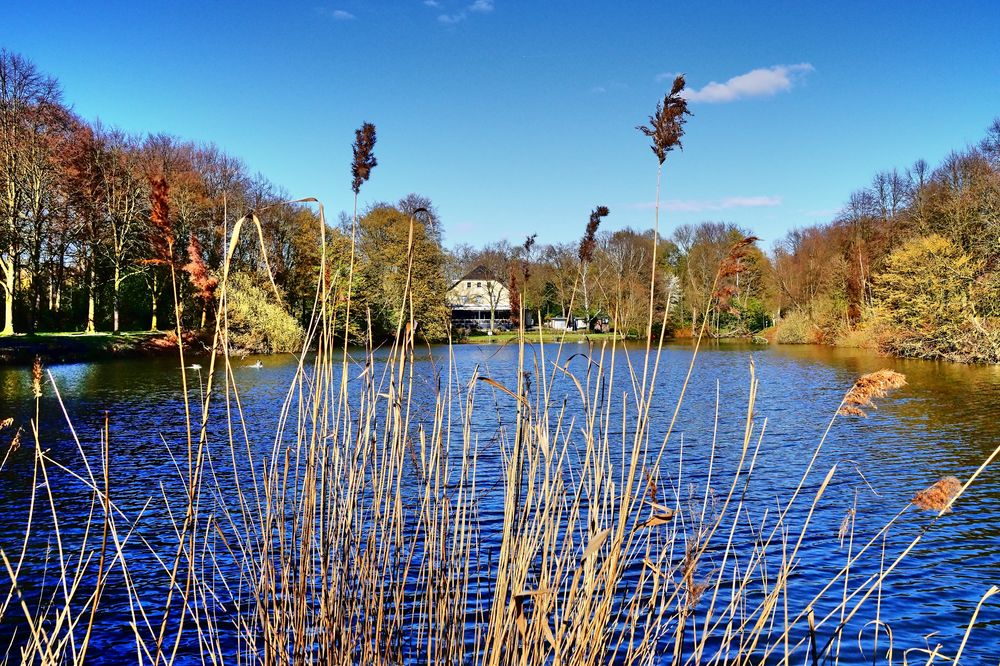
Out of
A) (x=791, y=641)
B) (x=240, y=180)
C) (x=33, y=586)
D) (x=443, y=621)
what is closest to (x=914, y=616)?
(x=791, y=641)

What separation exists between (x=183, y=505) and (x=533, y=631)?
344 inches

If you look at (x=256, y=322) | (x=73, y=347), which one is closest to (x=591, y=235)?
(x=73, y=347)

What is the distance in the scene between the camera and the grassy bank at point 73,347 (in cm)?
2853

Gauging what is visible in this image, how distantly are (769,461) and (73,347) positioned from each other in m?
29.7

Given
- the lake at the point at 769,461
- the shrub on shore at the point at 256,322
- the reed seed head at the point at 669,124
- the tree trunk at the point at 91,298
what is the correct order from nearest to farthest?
1. the reed seed head at the point at 669,124
2. the lake at the point at 769,461
3. the tree trunk at the point at 91,298
4. the shrub on shore at the point at 256,322

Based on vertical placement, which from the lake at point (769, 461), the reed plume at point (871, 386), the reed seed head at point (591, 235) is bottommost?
the lake at point (769, 461)

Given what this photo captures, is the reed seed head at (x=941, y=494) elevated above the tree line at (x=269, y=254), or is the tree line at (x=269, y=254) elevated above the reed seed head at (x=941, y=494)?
the tree line at (x=269, y=254)

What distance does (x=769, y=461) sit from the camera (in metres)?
13.5

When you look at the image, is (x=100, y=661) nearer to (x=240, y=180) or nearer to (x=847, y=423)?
(x=847, y=423)

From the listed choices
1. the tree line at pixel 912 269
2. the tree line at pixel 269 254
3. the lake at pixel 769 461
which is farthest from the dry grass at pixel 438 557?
the tree line at pixel 912 269

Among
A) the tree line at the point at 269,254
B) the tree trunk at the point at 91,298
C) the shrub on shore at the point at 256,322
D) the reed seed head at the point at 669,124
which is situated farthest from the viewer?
the shrub on shore at the point at 256,322

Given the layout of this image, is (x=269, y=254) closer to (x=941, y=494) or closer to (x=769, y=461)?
(x=769, y=461)

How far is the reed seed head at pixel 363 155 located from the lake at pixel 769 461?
1106 mm

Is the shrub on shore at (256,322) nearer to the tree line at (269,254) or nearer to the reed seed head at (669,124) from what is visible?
the tree line at (269,254)
